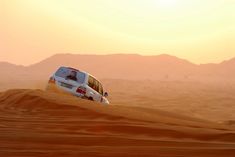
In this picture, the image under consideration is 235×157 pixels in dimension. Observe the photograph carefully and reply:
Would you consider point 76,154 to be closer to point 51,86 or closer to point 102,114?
point 102,114

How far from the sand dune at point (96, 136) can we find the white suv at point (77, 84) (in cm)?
636

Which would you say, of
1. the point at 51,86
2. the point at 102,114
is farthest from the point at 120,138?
the point at 51,86

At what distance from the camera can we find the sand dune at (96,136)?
5.41 m

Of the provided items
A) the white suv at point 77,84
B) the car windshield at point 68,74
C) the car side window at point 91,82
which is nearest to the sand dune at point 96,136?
the white suv at point 77,84

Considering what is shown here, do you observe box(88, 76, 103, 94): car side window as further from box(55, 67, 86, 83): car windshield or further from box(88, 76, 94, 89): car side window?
box(55, 67, 86, 83): car windshield

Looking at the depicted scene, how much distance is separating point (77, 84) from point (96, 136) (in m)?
10.1

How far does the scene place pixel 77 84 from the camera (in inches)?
653

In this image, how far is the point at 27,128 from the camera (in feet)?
23.8

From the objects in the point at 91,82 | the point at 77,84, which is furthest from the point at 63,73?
Answer: the point at 91,82

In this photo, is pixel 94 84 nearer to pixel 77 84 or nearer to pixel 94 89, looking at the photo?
pixel 94 89

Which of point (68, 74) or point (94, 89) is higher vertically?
point (68, 74)

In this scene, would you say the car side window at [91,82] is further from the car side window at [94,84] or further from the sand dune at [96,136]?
the sand dune at [96,136]

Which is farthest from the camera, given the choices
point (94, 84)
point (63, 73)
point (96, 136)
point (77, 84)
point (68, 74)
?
point (94, 84)

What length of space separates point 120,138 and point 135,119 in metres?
2.43
